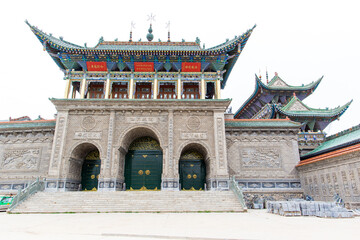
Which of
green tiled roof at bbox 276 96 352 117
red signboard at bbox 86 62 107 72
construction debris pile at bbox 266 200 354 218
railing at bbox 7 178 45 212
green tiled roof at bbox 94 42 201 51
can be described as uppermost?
green tiled roof at bbox 94 42 201 51

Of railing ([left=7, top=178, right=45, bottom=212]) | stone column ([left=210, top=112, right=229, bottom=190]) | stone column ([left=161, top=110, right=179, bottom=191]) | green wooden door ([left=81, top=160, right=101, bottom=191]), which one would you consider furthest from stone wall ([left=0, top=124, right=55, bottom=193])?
stone column ([left=210, top=112, right=229, bottom=190])

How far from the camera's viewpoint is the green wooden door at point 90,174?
54.9 feet

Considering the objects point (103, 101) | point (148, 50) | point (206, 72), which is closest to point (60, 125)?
point (103, 101)

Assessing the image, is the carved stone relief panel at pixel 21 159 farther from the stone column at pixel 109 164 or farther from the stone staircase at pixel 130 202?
the stone column at pixel 109 164

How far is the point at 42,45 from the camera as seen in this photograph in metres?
16.9

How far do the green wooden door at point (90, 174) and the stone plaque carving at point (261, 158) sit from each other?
419 inches

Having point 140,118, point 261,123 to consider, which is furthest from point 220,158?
point 140,118

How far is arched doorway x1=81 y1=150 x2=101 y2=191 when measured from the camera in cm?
1673

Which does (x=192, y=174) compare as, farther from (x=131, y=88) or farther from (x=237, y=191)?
(x=131, y=88)

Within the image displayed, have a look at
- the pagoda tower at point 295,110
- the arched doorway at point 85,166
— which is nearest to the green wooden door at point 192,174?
the arched doorway at point 85,166

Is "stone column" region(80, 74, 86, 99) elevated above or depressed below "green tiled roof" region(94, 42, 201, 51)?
below

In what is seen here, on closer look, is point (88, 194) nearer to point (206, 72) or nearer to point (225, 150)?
point (225, 150)

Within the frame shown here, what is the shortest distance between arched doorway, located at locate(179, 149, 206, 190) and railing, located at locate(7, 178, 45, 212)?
907 centimetres

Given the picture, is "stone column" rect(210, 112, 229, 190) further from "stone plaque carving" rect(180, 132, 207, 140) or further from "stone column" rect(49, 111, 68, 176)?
"stone column" rect(49, 111, 68, 176)
